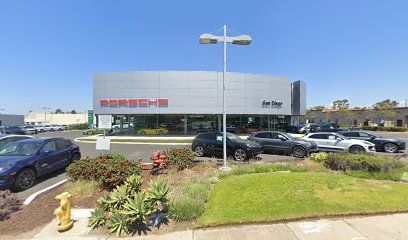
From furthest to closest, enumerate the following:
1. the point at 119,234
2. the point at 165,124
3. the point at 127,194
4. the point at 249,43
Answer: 1. the point at 165,124
2. the point at 249,43
3. the point at 127,194
4. the point at 119,234

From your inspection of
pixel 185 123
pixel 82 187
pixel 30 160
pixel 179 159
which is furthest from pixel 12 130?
pixel 179 159

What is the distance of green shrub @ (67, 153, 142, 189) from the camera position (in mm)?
5652

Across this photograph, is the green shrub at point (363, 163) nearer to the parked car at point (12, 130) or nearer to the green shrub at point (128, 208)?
the green shrub at point (128, 208)

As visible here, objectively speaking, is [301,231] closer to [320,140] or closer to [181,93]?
[320,140]

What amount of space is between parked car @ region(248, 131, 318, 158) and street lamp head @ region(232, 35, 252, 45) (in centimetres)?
671

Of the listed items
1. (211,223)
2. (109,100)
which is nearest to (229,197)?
(211,223)

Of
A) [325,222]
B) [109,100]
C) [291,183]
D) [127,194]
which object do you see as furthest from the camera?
[109,100]

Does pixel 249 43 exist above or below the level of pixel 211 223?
above

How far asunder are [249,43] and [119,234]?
8289 millimetres

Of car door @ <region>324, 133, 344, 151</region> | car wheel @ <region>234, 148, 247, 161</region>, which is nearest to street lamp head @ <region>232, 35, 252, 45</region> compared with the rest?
car wheel @ <region>234, 148, 247, 161</region>

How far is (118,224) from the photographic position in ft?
12.5

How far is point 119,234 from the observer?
3.71 meters

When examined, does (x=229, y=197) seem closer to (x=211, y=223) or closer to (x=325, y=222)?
(x=211, y=223)

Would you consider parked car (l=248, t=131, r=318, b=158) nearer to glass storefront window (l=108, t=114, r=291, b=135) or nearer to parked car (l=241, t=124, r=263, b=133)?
glass storefront window (l=108, t=114, r=291, b=135)
